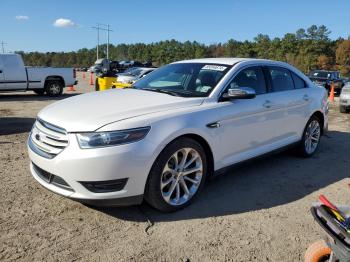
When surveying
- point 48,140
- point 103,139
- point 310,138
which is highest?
point 103,139

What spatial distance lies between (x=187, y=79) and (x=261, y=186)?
5.58ft

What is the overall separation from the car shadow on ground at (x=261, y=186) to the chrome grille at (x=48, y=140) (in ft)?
2.73

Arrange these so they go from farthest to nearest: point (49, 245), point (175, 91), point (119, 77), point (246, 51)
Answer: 1. point (246, 51)
2. point (119, 77)
3. point (175, 91)
4. point (49, 245)

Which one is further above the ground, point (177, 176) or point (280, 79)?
point (280, 79)

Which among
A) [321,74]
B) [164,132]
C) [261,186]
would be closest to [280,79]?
[261,186]

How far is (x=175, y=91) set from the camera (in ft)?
15.4

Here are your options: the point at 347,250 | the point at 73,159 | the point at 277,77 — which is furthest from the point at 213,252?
the point at 277,77

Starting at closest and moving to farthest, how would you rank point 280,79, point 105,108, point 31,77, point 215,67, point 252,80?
point 105,108 < point 215,67 < point 252,80 < point 280,79 < point 31,77

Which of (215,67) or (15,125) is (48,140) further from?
(15,125)

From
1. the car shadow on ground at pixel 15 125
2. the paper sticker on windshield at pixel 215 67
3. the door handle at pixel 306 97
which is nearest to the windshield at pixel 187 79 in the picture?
the paper sticker on windshield at pixel 215 67

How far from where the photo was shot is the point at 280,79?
226 inches

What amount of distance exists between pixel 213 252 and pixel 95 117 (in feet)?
5.50

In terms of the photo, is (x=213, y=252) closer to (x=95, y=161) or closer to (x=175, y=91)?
(x=95, y=161)

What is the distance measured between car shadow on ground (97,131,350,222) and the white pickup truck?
39.9 ft
